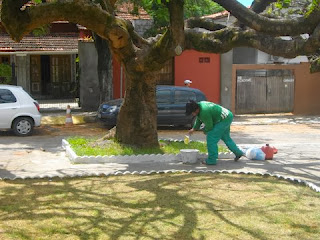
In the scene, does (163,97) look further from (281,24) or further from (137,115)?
(281,24)

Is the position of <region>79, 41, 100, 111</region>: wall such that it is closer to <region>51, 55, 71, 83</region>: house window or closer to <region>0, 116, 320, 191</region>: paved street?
<region>0, 116, 320, 191</region>: paved street

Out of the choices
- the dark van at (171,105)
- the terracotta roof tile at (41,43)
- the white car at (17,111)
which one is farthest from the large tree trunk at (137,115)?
the terracotta roof tile at (41,43)

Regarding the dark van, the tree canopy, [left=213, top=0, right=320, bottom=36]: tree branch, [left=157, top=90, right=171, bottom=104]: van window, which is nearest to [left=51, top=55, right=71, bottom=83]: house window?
the dark van

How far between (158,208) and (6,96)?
9.53 m

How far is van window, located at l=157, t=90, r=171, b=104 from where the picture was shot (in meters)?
17.3

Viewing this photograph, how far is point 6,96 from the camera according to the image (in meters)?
15.1

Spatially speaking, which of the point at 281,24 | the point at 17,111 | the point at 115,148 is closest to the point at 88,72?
the point at 17,111

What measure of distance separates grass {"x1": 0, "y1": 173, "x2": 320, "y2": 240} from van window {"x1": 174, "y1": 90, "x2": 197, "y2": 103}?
8.34m

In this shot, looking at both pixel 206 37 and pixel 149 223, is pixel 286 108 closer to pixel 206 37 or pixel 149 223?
pixel 206 37

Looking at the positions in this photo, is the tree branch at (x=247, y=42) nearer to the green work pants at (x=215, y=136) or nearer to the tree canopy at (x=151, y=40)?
the tree canopy at (x=151, y=40)

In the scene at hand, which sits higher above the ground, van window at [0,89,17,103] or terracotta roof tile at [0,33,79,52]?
terracotta roof tile at [0,33,79,52]

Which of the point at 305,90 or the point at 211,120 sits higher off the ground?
the point at 305,90

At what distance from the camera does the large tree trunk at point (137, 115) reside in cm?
1163

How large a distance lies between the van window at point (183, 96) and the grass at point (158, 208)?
834 centimetres
